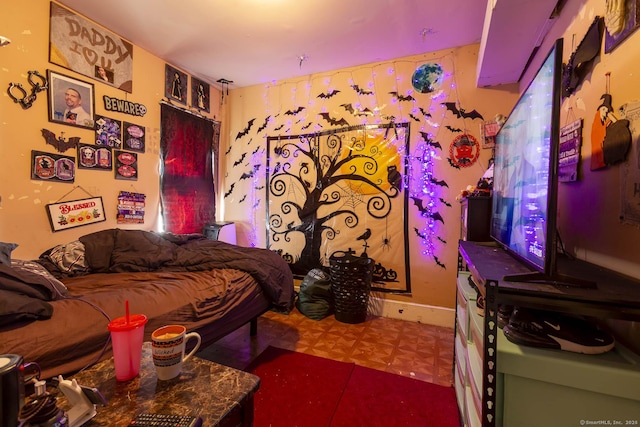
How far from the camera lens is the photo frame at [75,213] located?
208 centimetres

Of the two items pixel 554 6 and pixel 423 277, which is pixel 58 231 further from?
pixel 554 6

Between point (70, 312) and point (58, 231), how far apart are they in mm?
1300

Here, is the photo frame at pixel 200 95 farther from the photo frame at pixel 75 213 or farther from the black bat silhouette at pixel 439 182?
the black bat silhouette at pixel 439 182

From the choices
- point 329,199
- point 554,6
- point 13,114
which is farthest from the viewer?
point 329,199

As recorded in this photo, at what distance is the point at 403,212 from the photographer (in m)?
2.79

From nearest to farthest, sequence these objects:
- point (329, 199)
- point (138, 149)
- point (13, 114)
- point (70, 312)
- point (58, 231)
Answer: point (70, 312)
point (13, 114)
point (58, 231)
point (138, 149)
point (329, 199)

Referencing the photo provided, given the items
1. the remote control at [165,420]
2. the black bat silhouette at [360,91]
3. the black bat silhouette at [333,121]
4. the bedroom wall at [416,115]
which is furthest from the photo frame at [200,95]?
the remote control at [165,420]

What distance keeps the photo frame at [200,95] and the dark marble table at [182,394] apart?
3.02 meters

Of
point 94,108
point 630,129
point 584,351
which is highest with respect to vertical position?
point 94,108

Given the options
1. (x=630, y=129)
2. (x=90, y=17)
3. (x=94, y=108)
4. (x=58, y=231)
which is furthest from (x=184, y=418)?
(x=90, y=17)

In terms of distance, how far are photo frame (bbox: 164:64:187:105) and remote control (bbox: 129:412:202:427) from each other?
3067 millimetres

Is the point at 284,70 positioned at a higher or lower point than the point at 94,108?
higher

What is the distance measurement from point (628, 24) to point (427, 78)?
1.85 m

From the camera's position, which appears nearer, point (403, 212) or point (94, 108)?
point (94, 108)
